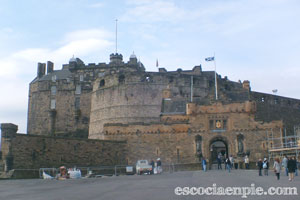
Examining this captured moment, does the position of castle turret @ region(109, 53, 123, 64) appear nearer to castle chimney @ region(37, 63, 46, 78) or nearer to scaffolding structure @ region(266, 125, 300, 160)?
castle chimney @ region(37, 63, 46, 78)

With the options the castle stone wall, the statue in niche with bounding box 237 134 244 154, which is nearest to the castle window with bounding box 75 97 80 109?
the castle stone wall

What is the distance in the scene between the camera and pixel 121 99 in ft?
134

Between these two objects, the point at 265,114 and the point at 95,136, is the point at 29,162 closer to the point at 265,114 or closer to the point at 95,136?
the point at 95,136

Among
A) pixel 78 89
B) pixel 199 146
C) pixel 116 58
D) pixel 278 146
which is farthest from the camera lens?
pixel 116 58

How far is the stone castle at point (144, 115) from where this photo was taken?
98.4 feet

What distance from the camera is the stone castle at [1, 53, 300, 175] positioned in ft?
98.4

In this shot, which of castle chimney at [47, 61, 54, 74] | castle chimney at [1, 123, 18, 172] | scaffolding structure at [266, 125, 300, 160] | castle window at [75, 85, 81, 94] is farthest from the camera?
castle chimney at [47, 61, 54, 74]

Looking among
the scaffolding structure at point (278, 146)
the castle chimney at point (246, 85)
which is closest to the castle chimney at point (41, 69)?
the castle chimney at point (246, 85)

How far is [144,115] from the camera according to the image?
4019cm

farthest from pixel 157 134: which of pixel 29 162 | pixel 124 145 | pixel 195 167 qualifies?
pixel 29 162

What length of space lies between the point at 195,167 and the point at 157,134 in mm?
5446

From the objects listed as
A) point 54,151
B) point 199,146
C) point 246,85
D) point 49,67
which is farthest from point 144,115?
point 49,67

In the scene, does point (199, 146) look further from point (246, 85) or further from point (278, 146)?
point (246, 85)

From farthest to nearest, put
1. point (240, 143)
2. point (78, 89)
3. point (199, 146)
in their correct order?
point (78, 89), point (199, 146), point (240, 143)
